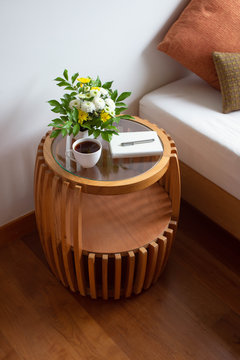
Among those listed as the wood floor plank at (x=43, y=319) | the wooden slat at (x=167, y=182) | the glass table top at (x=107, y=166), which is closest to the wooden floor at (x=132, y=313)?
the wood floor plank at (x=43, y=319)

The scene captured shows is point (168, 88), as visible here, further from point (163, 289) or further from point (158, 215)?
point (163, 289)

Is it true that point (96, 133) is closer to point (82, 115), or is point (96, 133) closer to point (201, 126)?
point (82, 115)

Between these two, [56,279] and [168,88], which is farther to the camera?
[168,88]

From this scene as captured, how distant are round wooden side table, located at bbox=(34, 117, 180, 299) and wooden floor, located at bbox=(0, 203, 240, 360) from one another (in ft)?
0.25

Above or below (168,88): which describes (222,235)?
below

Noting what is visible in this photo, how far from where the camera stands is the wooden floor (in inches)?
56.5

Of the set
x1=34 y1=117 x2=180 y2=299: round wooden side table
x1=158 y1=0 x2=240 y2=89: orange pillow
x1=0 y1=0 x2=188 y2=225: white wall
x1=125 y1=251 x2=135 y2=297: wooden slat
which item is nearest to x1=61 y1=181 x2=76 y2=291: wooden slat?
x1=34 y1=117 x2=180 y2=299: round wooden side table

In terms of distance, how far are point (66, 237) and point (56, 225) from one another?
11 cm

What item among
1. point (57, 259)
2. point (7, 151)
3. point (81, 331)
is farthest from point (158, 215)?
point (7, 151)

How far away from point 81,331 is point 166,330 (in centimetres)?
32

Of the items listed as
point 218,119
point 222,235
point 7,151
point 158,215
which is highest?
point 218,119

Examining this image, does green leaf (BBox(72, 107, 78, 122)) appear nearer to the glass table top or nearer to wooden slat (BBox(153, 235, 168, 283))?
the glass table top

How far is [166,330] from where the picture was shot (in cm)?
149

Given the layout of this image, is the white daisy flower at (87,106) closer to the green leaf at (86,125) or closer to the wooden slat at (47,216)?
the green leaf at (86,125)
